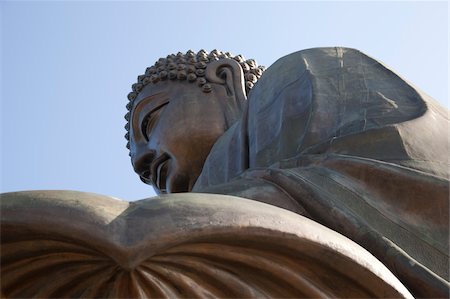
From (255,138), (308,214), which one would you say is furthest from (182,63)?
(308,214)

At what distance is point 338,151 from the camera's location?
421cm

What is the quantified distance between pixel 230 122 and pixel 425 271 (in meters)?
2.82

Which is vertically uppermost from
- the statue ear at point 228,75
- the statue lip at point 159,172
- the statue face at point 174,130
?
the statue ear at point 228,75

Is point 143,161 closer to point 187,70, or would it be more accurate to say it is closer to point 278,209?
point 187,70

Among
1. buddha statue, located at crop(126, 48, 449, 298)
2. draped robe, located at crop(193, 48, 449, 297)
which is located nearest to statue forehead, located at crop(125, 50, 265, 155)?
buddha statue, located at crop(126, 48, 449, 298)

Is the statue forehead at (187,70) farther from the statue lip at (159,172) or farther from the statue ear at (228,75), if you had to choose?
the statue lip at (159,172)

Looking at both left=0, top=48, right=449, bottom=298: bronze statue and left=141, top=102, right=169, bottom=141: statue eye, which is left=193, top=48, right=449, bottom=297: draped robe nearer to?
left=0, top=48, right=449, bottom=298: bronze statue

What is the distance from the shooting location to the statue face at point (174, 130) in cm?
613

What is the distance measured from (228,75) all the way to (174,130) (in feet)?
1.64

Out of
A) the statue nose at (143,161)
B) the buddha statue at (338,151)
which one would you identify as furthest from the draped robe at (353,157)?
the statue nose at (143,161)

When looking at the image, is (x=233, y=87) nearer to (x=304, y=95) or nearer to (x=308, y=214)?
(x=304, y=95)

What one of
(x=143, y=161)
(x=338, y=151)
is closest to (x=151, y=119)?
(x=143, y=161)

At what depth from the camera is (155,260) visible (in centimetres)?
284

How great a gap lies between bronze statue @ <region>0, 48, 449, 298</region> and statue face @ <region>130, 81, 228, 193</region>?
1 cm
